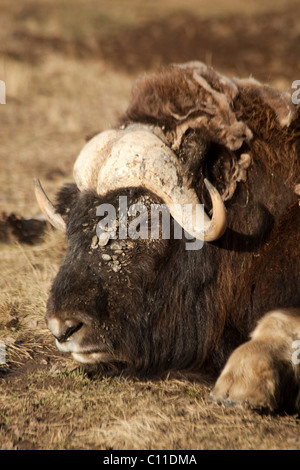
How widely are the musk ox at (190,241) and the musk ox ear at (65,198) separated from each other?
162mm

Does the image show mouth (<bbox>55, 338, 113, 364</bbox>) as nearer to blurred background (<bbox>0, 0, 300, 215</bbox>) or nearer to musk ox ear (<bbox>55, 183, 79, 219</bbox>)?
musk ox ear (<bbox>55, 183, 79, 219</bbox>)

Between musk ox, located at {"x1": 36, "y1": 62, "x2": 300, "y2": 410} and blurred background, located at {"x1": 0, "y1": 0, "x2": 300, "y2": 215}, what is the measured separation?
1831 mm

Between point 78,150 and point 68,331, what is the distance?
5.44 m

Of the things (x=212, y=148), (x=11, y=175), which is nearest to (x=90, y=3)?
(x=11, y=175)

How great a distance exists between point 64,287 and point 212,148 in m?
0.94

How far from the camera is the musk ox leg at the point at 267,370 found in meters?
2.76

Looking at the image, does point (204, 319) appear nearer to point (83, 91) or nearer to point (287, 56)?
point (83, 91)

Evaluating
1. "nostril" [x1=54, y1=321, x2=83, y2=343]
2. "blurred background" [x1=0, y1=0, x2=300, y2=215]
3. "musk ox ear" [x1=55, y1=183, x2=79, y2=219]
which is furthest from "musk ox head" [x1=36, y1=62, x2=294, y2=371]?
"blurred background" [x1=0, y1=0, x2=300, y2=215]

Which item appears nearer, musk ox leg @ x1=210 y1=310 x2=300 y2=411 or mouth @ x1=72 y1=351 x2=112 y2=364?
musk ox leg @ x1=210 y1=310 x2=300 y2=411

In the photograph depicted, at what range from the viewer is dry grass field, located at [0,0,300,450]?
2703 millimetres

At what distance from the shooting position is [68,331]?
290 cm

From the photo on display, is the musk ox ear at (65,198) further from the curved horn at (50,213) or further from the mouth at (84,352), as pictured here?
the mouth at (84,352)

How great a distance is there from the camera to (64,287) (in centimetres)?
296

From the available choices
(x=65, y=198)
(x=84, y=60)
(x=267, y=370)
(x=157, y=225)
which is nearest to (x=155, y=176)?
(x=157, y=225)
